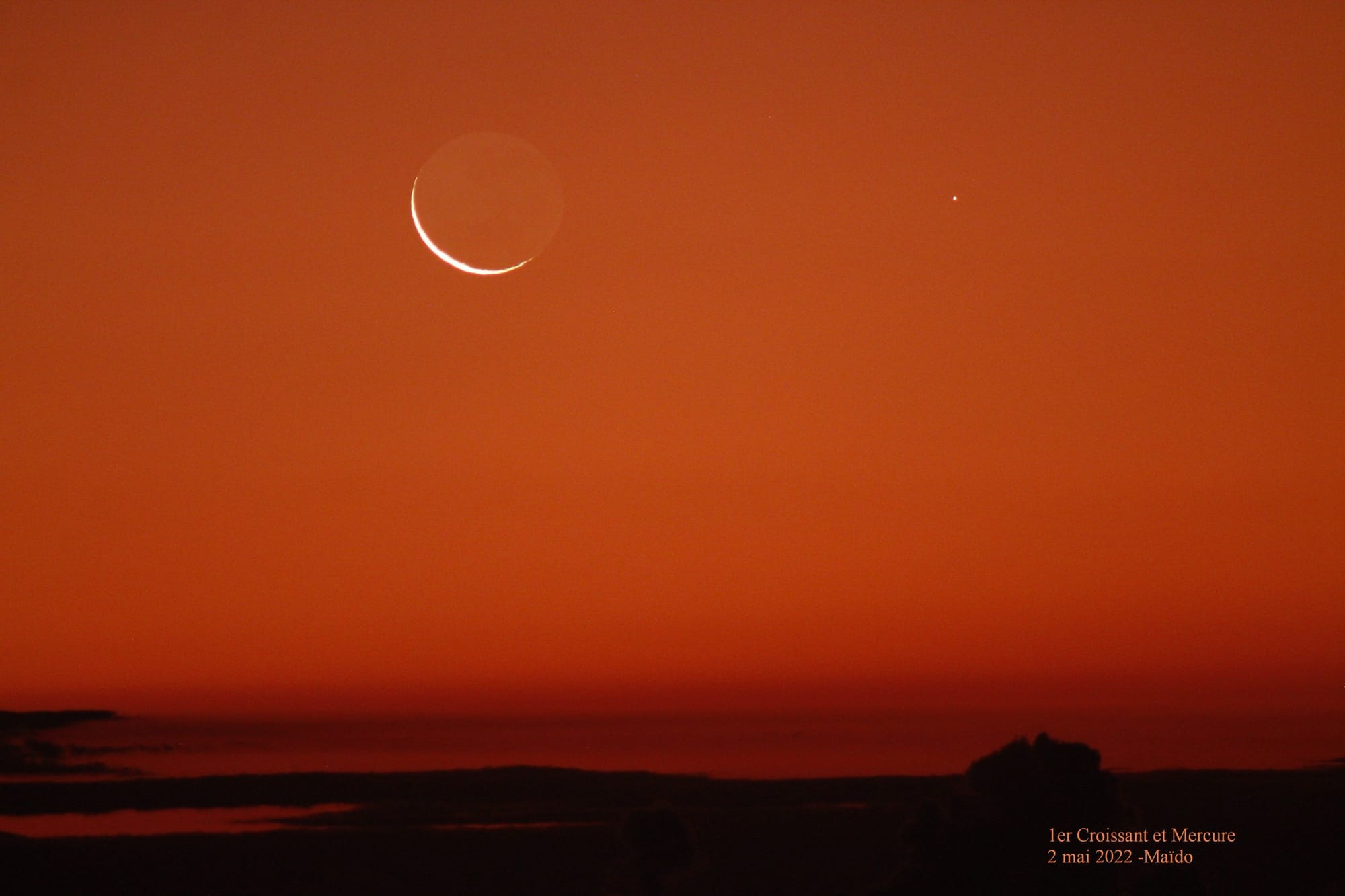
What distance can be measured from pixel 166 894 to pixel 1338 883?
1940 inches

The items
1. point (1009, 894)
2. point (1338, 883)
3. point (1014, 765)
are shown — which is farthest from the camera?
point (1009, 894)

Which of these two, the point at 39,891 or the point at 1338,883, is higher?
the point at 1338,883

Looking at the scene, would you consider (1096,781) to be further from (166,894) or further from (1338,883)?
(166,894)

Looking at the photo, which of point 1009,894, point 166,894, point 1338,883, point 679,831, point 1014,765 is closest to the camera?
point 166,894

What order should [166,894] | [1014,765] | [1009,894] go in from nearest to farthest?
1. [166,894]
2. [1014,765]
3. [1009,894]

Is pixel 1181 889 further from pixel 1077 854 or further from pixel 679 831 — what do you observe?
pixel 679 831

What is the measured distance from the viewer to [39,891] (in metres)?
52.6

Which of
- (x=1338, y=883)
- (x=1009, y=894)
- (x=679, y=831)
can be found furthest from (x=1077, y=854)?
(x=679, y=831)

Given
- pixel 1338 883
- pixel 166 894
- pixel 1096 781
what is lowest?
pixel 166 894

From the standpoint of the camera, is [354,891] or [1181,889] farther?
[1181,889]

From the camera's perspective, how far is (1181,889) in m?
65.8

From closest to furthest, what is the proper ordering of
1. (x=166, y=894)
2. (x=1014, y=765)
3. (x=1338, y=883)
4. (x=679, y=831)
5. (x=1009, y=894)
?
(x=166, y=894) < (x=1338, y=883) < (x=679, y=831) < (x=1014, y=765) < (x=1009, y=894)

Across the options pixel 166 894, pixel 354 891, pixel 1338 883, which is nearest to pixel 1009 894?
pixel 1338 883

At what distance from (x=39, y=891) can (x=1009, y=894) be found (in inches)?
1891
